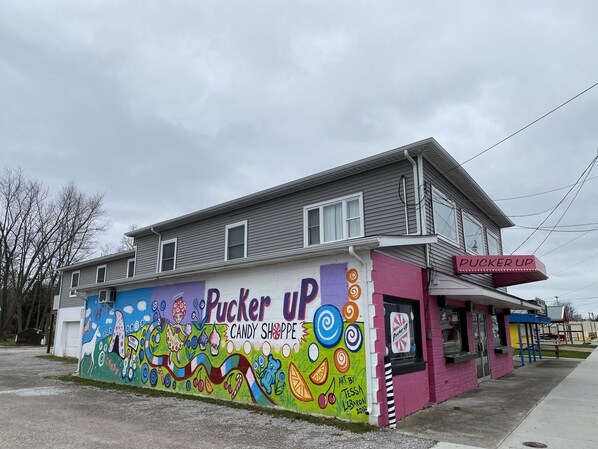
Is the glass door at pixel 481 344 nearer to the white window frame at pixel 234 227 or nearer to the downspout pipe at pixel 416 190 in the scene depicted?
the downspout pipe at pixel 416 190

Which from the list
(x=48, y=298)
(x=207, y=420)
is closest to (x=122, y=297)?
(x=207, y=420)

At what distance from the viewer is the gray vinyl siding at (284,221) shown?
10461 mm

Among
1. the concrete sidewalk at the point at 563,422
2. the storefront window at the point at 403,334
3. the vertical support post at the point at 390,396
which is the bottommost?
the concrete sidewalk at the point at 563,422

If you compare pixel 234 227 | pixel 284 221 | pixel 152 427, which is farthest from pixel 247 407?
pixel 234 227

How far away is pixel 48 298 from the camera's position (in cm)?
4784

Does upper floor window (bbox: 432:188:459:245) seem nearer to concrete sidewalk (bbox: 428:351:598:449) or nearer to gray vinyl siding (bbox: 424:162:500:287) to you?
gray vinyl siding (bbox: 424:162:500:287)

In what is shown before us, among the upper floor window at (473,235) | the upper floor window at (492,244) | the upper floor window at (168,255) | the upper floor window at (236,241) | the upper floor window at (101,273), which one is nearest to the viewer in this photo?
the upper floor window at (473,235)

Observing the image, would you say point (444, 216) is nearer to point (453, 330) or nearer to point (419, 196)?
point (419, 196)

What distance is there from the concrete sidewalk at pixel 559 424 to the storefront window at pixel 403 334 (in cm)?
152

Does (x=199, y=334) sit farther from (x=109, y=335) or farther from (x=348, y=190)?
(x=348, y=190)

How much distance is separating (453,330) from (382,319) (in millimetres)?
4237

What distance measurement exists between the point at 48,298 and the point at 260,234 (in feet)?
145

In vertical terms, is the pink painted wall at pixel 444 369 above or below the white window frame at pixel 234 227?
below

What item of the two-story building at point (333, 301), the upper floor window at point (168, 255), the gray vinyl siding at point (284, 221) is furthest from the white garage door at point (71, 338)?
the two-story building at point (333, 301)
